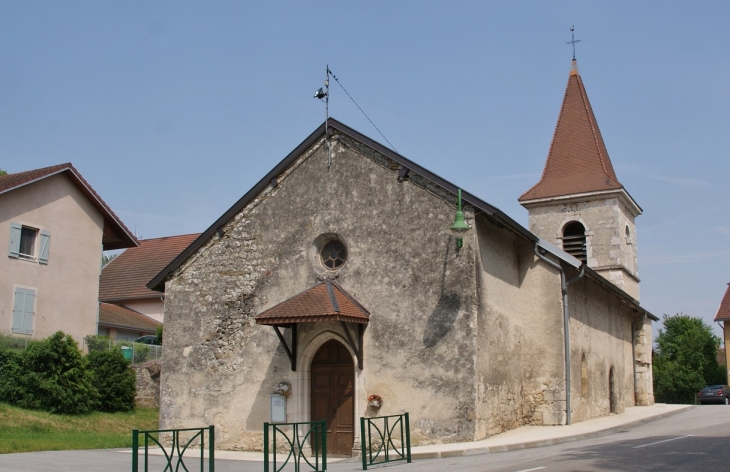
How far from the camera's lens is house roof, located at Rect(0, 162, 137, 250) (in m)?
26.0

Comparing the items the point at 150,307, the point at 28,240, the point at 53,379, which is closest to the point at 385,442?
the point at 53,379

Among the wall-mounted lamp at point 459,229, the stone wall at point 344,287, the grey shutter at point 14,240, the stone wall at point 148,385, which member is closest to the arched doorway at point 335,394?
the stone wall at point 344,287

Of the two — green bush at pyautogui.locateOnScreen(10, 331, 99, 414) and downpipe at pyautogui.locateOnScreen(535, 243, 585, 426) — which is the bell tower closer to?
downpipe at pyautogui.locateOnScreen(535, 243, 585, 426)

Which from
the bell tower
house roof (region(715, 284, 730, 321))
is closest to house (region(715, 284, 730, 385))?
house roof (region(715, 284, 730, 321))

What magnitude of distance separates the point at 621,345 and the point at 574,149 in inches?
384

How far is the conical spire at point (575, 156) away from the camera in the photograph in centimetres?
3164

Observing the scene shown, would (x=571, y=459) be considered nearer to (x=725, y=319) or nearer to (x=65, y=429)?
(x=65, y=429)

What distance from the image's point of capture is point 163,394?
1781cm

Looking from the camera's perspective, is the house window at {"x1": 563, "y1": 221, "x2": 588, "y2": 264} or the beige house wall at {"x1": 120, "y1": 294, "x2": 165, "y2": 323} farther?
the beige house wall at {"x1": 120, "y1": 294, "x2": 165, "y2": 323}

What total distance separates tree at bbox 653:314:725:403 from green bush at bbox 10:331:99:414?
3699cm

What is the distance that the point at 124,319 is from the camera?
33.2 meters

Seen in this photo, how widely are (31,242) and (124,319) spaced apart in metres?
7.40

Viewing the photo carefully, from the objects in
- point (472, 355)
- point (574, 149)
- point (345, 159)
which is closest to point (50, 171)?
point (345, 159)

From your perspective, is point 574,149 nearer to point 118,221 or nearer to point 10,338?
point 118,221
